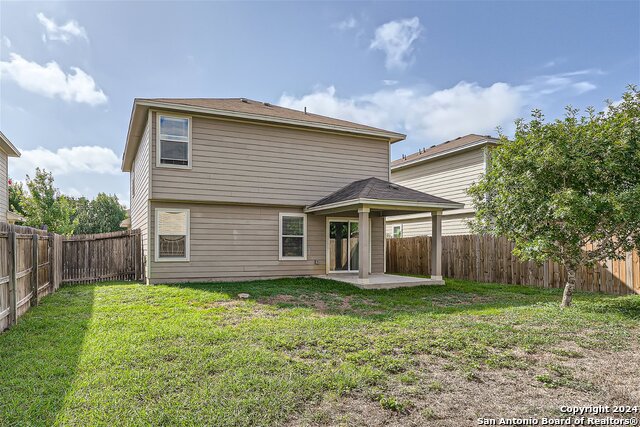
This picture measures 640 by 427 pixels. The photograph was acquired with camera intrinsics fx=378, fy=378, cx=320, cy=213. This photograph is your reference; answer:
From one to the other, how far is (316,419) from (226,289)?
704cm

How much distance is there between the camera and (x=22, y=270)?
660 centimetres

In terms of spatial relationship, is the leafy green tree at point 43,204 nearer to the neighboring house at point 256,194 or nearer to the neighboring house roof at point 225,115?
the neighboring house roof at point 225,115

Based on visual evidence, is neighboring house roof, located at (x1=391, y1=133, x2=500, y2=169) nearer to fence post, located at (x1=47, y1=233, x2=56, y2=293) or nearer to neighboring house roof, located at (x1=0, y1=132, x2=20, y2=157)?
fence post, located at (x1=47, y1=233, x2=56, y2=293)

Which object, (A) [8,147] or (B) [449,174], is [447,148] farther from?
(A) [8,147]

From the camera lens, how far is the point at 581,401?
10.8 ft

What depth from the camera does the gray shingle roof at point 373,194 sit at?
10508 millimetres

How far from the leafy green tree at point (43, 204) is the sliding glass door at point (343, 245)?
51.2ft

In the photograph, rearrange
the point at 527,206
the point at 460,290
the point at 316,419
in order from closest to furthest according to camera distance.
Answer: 1. the point at 316,419
2. the point at 527,206
3. the point at 460,290

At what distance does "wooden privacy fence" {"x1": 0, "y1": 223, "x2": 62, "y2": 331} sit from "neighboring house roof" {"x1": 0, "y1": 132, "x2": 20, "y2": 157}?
793cm

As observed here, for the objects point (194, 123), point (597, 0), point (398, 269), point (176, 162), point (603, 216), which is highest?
point (597, 0)

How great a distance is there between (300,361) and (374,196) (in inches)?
262

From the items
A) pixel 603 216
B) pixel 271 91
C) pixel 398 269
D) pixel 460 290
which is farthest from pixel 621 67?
pixel 271 91

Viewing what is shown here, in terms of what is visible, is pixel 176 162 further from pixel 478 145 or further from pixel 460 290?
pixel 478 145

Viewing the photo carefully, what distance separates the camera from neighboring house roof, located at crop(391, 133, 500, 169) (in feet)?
48.1
